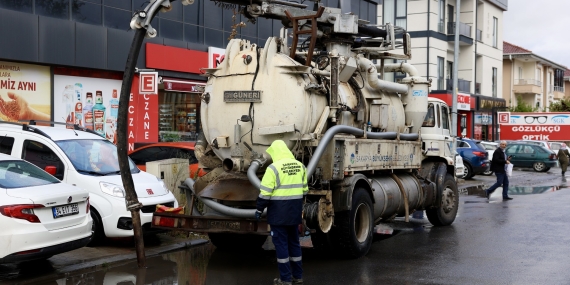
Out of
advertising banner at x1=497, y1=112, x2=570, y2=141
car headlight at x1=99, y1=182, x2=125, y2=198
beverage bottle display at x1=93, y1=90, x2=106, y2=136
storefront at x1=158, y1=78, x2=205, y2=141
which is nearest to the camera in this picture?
car headlight at x1=99, y1=182, x2=125, y2=198

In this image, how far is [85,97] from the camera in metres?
19.4

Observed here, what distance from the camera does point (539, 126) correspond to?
45.4 metres

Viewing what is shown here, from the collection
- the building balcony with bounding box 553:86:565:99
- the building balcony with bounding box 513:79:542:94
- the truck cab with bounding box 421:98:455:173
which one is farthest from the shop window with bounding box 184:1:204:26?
the building balcony with bounding box 553:86:565:99

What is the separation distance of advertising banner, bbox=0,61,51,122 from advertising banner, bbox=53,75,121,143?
333 mm

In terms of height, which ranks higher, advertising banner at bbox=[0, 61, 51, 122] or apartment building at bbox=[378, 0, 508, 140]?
apartment building at bbox=[378, 0, 508, 140]

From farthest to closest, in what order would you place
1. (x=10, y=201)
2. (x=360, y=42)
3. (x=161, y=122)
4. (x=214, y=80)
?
1. (x=161, y=122)
2. (x=360, y=42)
3. (x=214, y=80)
4. (x=10, y=201)

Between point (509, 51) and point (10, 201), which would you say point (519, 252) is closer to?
point (10, 201)

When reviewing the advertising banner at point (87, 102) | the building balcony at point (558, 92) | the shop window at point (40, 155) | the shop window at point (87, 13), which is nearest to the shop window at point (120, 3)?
the shop window at point (87, 13)

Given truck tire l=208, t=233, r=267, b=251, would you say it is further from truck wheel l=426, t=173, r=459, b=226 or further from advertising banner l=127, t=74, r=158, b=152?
advertising banner l=127, t=74, r=158, b=152

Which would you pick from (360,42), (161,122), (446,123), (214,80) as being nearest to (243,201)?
(214,80)

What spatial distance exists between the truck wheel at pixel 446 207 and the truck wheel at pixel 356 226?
3.88 metres

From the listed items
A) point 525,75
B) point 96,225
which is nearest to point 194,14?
point 96,225

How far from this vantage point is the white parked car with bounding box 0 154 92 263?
26.0 ft

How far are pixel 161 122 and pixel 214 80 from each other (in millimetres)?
12061
